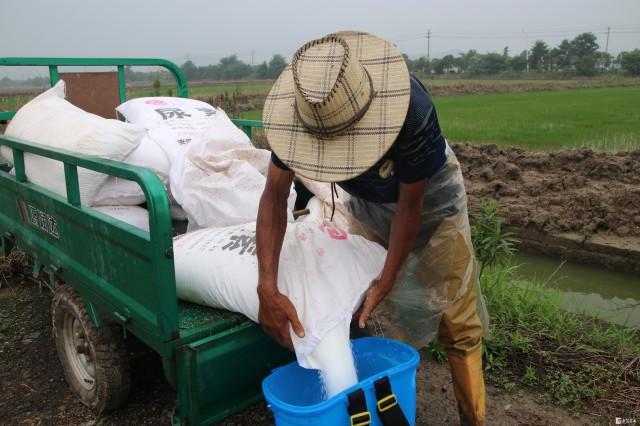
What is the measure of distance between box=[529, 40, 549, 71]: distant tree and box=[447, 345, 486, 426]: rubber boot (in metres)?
56.5

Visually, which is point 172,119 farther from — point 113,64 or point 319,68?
point 319,68

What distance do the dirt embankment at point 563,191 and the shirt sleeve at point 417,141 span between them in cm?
406

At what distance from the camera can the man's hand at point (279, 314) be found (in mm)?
1653

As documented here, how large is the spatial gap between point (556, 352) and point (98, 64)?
3376 mm

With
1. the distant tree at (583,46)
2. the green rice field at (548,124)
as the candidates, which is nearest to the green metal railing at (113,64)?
the green rice field at (548,124)

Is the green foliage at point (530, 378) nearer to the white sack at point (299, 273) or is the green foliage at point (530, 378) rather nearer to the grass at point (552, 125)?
the white sack at point (299, 273)

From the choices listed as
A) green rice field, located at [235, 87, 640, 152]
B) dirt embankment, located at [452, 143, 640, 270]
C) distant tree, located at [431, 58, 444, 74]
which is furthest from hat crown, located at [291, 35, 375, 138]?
distant tree, located at [431, 58, 444, 74]

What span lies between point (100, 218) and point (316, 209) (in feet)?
3.14

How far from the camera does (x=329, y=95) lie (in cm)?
141

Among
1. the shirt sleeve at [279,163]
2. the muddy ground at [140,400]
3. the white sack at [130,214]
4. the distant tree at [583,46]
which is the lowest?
the muddy ground at [140,400]

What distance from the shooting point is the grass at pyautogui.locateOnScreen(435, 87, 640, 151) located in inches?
378

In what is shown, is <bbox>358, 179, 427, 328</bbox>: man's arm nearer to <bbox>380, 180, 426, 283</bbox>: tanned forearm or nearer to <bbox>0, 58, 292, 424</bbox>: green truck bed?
<bbox>380, 180, 426, 283</bbox>: tanned forearm

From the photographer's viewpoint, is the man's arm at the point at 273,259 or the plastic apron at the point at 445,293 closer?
the man's arm at the point at 273,259

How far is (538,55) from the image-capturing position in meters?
53.5
